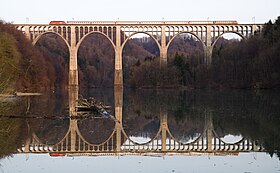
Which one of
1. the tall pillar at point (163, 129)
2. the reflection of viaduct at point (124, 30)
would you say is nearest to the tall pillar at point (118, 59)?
the reflection of viaduct at point (124, 30)

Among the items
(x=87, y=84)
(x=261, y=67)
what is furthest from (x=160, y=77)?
(x=87, y=84)

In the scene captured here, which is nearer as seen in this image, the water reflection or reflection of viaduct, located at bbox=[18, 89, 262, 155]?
reflection of viaduct, located at bbox=[18, 89, 262, 155]

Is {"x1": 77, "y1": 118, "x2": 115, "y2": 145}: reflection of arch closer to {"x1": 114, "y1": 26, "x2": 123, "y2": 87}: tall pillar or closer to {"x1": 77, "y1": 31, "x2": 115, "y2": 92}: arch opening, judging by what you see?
{"x1": 114, "y1": 26, "x2": 123, "y2": 87}: tall pillar

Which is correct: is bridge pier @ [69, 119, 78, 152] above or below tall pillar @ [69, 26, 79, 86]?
below

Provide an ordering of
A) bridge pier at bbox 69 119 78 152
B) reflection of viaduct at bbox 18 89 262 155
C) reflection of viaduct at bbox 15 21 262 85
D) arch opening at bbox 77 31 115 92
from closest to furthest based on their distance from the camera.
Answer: reflection of viaduct at bbox 18 89 262 155 → bridge pier at bbox 69 119 78 152 → reflection of viaduct at bbox 15 21 262 85 → arch opening at bbox 77 31 115 92

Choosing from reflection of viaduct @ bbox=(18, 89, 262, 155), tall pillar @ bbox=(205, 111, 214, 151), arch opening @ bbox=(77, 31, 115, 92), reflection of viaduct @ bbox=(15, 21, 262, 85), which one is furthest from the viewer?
arch opening @ bbox=(77, 31, 115, 92)

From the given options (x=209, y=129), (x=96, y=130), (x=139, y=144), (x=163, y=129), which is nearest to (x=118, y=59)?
(x=163, y=129)

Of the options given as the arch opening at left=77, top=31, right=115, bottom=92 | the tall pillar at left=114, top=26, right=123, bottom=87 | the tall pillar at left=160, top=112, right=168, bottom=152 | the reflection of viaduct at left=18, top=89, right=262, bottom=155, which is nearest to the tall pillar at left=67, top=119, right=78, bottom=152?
the reflection of viaduct at left=18, top=89, right=262, bottom=155

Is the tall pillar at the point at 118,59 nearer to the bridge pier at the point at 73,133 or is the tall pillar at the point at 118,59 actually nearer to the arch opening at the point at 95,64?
the arch opening at the point at 95,64
